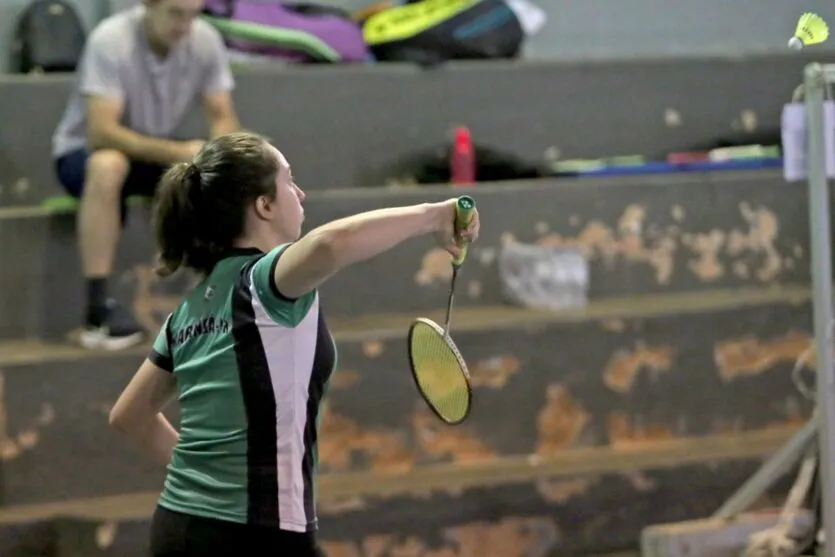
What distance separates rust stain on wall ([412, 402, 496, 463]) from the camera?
3.16 m

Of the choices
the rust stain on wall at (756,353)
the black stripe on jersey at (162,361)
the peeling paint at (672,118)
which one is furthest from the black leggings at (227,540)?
the peeling paint at (672,118)

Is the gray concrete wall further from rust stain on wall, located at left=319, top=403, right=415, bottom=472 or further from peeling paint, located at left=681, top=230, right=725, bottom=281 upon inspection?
rust stain on wall, located at left=319, top=403, right=415, bottom=472

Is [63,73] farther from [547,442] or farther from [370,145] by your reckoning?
[547,442]

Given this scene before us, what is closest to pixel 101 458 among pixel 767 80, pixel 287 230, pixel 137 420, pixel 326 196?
pixel 326 196

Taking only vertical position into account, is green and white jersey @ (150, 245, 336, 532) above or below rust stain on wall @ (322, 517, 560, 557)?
above

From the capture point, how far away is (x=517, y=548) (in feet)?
10.2

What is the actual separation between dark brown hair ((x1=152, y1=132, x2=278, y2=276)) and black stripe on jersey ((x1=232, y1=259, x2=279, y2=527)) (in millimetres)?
86

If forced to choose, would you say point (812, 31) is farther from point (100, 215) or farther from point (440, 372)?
point (100, 215)

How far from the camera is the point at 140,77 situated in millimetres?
3348

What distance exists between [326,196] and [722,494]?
1.33 metres

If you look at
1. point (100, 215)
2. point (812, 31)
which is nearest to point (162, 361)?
point (812, 31)

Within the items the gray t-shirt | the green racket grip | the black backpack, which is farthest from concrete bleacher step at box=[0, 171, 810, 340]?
the green racket grip

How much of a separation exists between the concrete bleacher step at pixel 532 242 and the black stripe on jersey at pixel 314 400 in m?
1.72

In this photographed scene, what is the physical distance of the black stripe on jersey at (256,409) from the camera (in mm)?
1542
